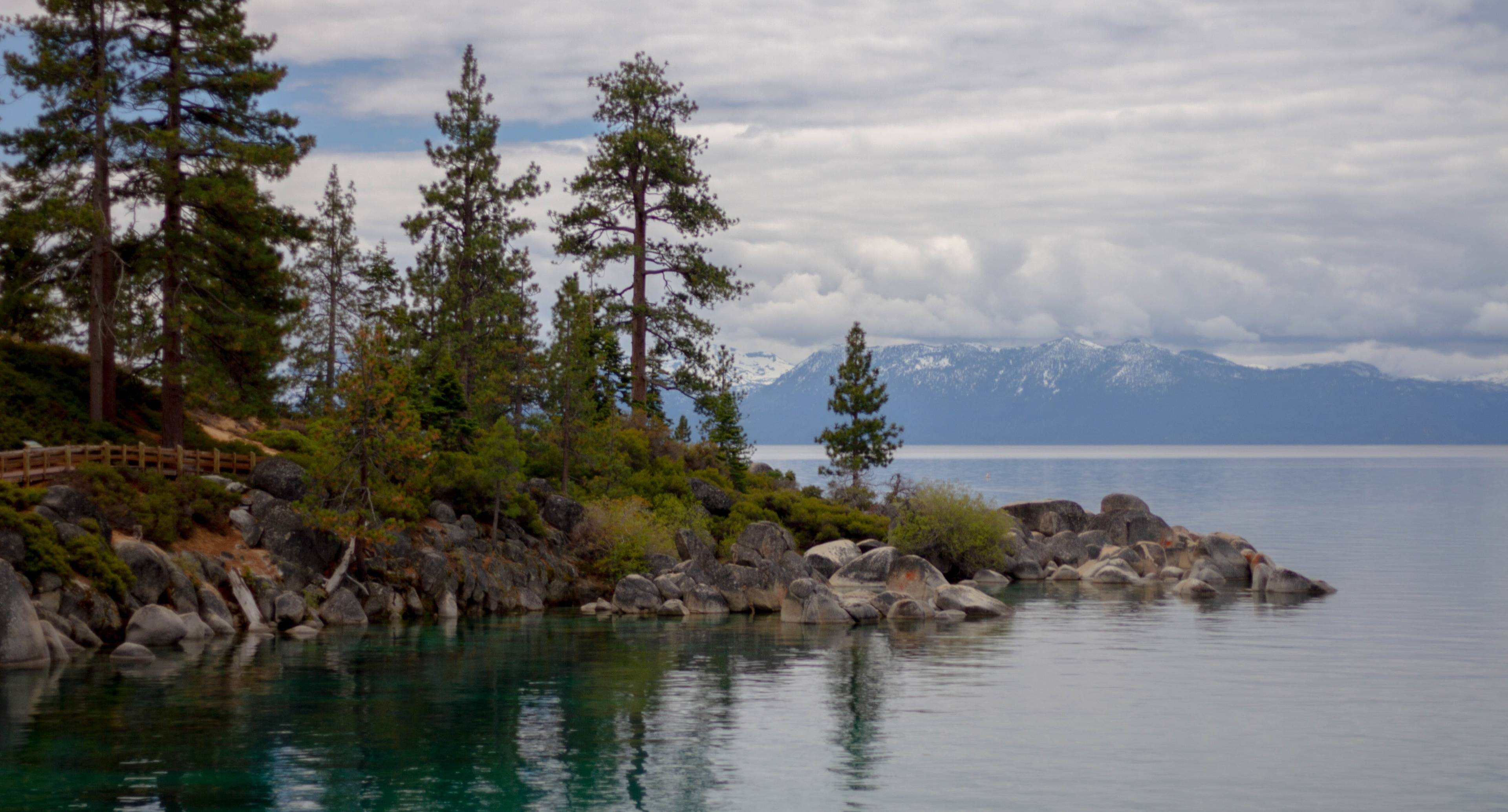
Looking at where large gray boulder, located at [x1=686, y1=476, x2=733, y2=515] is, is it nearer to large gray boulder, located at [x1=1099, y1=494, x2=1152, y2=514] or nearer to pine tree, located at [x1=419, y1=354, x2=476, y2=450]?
pine tree, located at [x1=419, y1=354, x2=476, y2=450]

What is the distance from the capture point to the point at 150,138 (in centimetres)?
5141

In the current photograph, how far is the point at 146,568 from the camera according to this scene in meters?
44.2

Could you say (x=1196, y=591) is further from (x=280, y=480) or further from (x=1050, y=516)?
(x=280, y=480)

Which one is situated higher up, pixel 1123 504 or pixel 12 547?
pixel 1123 504

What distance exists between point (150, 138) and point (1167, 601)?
52235mm

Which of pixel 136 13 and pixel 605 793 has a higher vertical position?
pixel 136 13

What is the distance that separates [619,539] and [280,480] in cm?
1623

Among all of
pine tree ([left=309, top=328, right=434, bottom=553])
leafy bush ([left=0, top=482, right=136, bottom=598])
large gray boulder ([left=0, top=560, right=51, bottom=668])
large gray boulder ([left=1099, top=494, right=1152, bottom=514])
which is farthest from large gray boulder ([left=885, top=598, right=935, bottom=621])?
large gray boulder ([left=0, top=560, right=51, bottom=668])

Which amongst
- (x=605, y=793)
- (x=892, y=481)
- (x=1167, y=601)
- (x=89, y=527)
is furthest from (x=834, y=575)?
(x=605, y=793)

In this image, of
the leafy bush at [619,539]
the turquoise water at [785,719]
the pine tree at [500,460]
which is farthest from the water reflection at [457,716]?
the leafy bush at [619,539]

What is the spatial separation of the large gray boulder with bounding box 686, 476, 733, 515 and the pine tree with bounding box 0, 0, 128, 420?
31322mm

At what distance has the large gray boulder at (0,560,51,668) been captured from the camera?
1494 inches

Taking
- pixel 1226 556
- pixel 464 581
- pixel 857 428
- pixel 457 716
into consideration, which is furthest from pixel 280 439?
pixel 1226 556

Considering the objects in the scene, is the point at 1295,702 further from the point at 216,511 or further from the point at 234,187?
the point at 234,187
